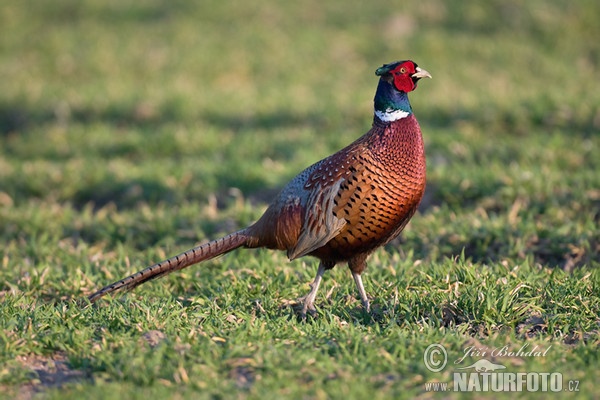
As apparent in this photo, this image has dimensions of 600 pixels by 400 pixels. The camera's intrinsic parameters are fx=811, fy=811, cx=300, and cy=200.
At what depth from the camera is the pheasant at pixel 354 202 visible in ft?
12.6

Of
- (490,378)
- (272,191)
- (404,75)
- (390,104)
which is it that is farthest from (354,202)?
(272,191)

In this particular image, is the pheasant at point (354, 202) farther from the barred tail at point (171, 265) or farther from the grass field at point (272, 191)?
the grass field at point (272, 191)

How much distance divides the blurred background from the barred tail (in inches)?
55.5

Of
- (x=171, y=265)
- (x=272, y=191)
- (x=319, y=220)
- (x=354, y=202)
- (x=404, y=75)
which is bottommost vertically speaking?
(x=272, y=191)

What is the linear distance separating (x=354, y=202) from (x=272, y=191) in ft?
9.14

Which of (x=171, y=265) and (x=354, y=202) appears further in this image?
(x=171, y=265)

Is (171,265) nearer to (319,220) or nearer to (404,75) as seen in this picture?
(319,220)

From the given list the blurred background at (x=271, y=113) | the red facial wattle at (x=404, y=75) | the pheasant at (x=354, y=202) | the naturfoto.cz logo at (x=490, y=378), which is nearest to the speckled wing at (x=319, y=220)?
the pheasant at (x=354, y=202)

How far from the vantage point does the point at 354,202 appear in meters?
3.83

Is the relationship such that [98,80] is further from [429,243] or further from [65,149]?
[429,243]

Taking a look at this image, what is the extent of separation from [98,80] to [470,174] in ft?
17.7

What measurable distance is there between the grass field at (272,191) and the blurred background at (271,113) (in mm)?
27

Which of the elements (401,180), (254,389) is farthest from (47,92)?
(254,389)

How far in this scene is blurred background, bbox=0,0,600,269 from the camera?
5824 millimetres
